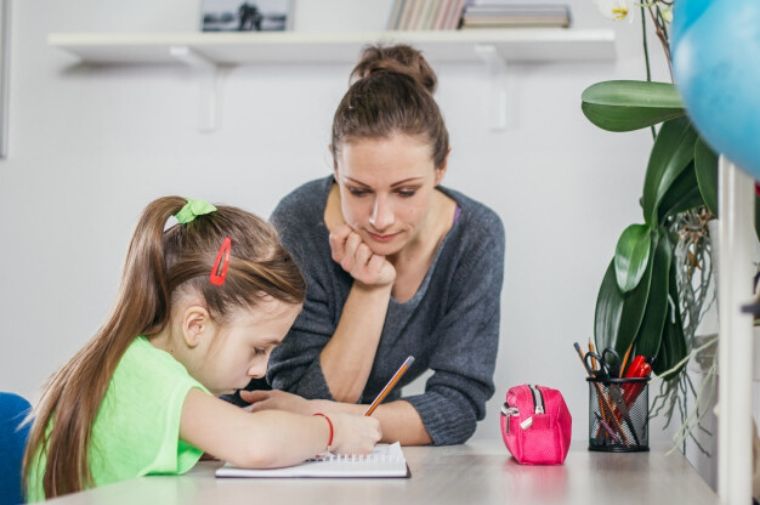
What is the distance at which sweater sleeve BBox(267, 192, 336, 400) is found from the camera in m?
1.74

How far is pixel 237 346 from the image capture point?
1396mm

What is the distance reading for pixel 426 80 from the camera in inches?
74.3

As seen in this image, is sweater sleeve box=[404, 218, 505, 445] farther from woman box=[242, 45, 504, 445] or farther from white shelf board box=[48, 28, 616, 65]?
white shelf board box=[48, 28, 616, 65]

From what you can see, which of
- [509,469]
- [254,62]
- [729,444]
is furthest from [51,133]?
[729,444]

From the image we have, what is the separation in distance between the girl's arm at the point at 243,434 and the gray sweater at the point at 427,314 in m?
0.52

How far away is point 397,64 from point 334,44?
1.86 feet

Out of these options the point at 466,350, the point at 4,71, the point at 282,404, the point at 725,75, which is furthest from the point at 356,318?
the point at 4,71

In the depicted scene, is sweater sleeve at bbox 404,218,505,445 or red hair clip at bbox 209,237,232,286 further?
sweater sleeve at bbox 404,218,505,445

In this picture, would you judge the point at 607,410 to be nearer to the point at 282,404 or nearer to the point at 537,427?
the point at 537,427

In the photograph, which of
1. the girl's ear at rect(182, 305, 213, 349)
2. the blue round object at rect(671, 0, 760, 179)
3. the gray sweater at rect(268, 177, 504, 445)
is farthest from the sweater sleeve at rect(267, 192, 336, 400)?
the blue round object at rect(671, 0, 760, 179)

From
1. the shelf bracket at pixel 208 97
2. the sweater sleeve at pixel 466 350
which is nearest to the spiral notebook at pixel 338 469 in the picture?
the sweater sleeve at pixel 466 350

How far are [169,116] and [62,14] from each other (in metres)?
0.40

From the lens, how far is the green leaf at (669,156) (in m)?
1.47

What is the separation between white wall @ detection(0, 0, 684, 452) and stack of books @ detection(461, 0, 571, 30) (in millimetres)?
167
